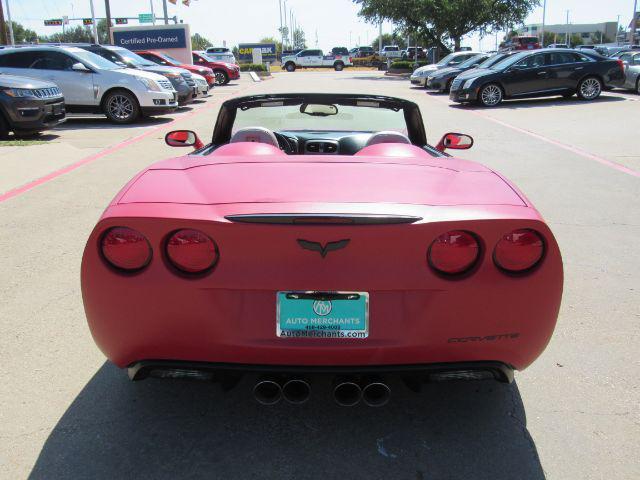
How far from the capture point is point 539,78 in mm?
19062

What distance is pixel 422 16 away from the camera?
41.0 metres

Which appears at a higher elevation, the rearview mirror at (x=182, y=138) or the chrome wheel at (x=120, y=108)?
the rearview mirror at (x=182, y=138)

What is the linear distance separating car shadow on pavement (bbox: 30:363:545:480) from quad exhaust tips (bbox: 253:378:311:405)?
257mm

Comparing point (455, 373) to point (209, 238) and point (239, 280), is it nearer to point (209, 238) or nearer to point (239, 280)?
point (239, 280)

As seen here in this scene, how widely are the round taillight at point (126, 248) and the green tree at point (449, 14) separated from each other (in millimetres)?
41290

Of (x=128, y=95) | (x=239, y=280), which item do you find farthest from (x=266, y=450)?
(x=128, y=95)

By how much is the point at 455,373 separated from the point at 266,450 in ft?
2.70

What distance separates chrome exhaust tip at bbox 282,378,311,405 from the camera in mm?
2412

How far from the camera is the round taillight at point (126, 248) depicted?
227cm

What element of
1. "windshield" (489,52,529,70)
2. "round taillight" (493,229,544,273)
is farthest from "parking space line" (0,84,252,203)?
"windshield" (489,52,529,70)

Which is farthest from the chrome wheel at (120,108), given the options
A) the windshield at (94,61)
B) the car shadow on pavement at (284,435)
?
the car shadow on pavement at (284,435)

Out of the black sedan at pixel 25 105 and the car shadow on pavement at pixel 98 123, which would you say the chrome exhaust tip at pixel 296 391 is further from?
the car shadow on pavement at pixel 98 123

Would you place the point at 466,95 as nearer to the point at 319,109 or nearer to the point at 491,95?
the point at 491,95

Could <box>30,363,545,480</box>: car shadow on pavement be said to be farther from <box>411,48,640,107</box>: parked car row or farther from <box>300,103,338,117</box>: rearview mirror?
<box>411,48,640,107</box>: parked car row
